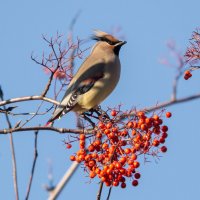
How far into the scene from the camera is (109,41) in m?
5.03

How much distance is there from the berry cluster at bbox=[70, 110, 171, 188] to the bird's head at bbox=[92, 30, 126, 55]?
217 centimetres

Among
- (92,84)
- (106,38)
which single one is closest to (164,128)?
(92,84)

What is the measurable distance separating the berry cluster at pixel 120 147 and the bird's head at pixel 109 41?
Answer: 217 cm

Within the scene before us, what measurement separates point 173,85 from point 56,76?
79 centimetres

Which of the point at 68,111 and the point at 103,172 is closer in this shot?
the point at 103,172

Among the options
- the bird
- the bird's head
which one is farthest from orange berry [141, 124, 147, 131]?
→ the bird's head

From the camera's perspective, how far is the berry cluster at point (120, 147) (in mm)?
2652

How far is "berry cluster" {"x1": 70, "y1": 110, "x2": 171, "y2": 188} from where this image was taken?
2652mm

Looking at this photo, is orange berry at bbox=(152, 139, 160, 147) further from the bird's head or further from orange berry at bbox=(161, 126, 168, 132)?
the bird's head

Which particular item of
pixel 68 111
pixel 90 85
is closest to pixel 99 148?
pixel 68 111

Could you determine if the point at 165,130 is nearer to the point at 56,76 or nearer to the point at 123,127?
the point at 123,127

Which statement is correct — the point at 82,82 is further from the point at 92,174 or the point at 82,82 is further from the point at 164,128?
the point at 92,174

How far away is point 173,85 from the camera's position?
12.3ft

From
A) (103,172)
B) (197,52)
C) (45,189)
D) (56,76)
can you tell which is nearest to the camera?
(103,172)
